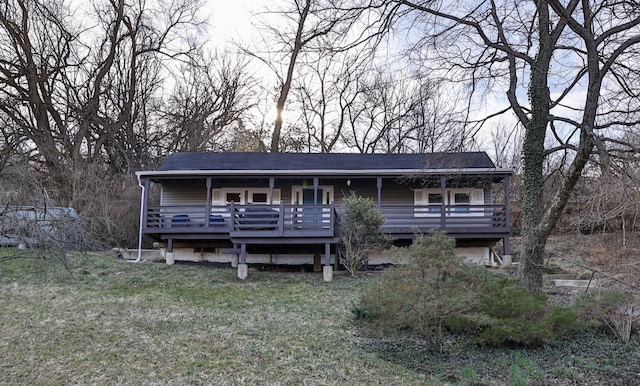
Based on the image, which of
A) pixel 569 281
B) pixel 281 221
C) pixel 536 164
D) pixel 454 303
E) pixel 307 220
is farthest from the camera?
pixel 307 220

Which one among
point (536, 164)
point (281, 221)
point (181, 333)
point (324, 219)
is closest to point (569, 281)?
point (536, 164)

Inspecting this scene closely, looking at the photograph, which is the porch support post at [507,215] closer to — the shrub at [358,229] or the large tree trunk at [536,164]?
the shrub at [358,229]

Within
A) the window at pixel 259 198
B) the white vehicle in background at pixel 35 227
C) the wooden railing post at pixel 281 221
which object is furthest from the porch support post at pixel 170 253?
the white vehicle in background at pixel 35 227

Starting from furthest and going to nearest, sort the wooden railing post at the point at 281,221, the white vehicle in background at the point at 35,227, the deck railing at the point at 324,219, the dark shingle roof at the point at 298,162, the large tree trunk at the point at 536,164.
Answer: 1. the dark shingle roof at the point at 298,162
2. the deck railing at the point at 324,219
3. the wooden railing post at the point at 281,221
4. the large tree trunk at the point at 536,164
5. the white vehicle in background at the point at 35,227

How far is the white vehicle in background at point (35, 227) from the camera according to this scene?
242 inches

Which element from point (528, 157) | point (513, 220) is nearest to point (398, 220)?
point (528, 157)

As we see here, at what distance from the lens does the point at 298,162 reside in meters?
16.4

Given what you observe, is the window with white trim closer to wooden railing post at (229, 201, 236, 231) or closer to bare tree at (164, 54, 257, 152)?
wooden railing post at (229, 201, 236, 231)

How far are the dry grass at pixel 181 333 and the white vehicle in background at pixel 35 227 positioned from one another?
1.49 m

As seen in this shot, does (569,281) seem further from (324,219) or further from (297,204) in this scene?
(297,204)

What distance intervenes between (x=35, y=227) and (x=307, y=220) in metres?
7.71

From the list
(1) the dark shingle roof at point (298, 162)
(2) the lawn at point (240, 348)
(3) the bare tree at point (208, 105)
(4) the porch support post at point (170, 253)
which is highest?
(3) the bare tree at point (208, 105)

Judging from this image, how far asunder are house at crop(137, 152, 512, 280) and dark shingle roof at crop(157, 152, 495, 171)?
0.11ft

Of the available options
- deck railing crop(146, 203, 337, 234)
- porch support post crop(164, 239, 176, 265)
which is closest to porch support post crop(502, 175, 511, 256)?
deck railing crop(146, 203, 337, 234)
